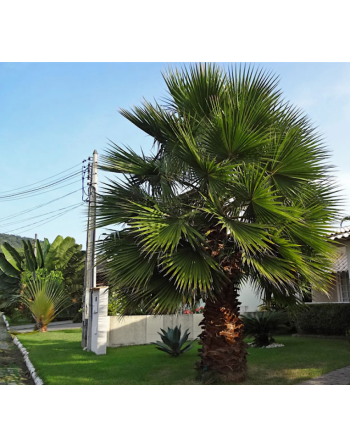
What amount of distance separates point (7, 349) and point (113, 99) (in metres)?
10.9

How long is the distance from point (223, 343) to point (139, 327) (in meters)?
7.24

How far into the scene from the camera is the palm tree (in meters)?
6.77

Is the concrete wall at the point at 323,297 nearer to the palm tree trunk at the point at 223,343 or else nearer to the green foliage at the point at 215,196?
the green foliage at the point at 215,196

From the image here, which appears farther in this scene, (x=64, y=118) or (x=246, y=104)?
(x=64, y=118)

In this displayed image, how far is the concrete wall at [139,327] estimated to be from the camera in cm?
1345

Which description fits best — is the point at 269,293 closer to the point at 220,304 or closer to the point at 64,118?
the point at 220,304

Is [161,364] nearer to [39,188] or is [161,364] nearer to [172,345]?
[172,345]

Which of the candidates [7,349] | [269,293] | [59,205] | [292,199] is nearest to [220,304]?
[269,293]

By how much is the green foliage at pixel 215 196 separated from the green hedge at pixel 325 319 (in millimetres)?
6757

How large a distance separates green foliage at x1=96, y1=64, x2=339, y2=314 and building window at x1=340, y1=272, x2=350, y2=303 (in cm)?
789

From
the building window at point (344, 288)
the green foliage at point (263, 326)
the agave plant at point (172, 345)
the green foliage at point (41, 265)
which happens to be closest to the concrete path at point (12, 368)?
the agave plant at point (172, 345)

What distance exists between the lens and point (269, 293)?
8.53m

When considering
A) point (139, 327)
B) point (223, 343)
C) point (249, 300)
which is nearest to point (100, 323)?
point (139, 327)
